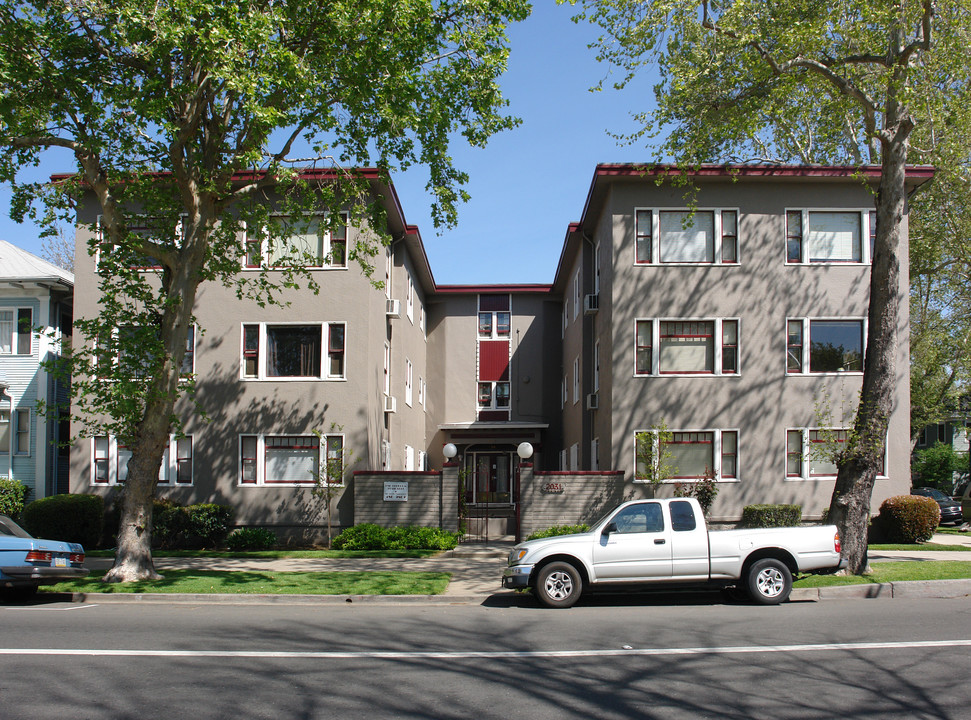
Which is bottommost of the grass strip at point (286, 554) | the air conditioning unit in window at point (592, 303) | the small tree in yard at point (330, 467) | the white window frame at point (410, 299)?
the grass strip at point (286, 554)

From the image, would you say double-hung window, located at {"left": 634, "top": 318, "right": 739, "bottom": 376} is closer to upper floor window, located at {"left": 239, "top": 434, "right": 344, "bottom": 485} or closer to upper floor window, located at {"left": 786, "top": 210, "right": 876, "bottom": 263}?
upper floor window, located at {"left": 786, "top": 210, "right": 876, "bottom": 263}

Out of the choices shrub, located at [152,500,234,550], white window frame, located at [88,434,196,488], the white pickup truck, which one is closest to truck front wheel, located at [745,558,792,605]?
the white pickup truck

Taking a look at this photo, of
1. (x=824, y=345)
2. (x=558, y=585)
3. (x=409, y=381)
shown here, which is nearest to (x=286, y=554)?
(x=558, y=585)

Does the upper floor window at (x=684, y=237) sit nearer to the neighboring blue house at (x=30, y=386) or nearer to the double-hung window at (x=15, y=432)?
the neighboring blue house at (x=30, y=386)

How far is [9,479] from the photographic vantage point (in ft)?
83.5

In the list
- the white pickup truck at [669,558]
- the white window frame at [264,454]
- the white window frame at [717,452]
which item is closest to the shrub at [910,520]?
the white window frame at [717,452]

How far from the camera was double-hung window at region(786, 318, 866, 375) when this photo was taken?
2256 cm

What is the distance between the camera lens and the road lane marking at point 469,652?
845 cm

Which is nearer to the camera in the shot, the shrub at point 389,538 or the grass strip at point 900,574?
the grass strip at point 900,574

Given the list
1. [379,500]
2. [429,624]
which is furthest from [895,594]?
[379,500]

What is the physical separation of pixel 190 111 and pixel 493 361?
2277 centimetres

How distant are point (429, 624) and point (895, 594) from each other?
7859 millimetres

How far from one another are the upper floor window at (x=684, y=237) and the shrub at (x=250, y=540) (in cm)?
1263

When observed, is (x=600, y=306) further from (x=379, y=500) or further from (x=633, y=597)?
(x=633, y=597)
